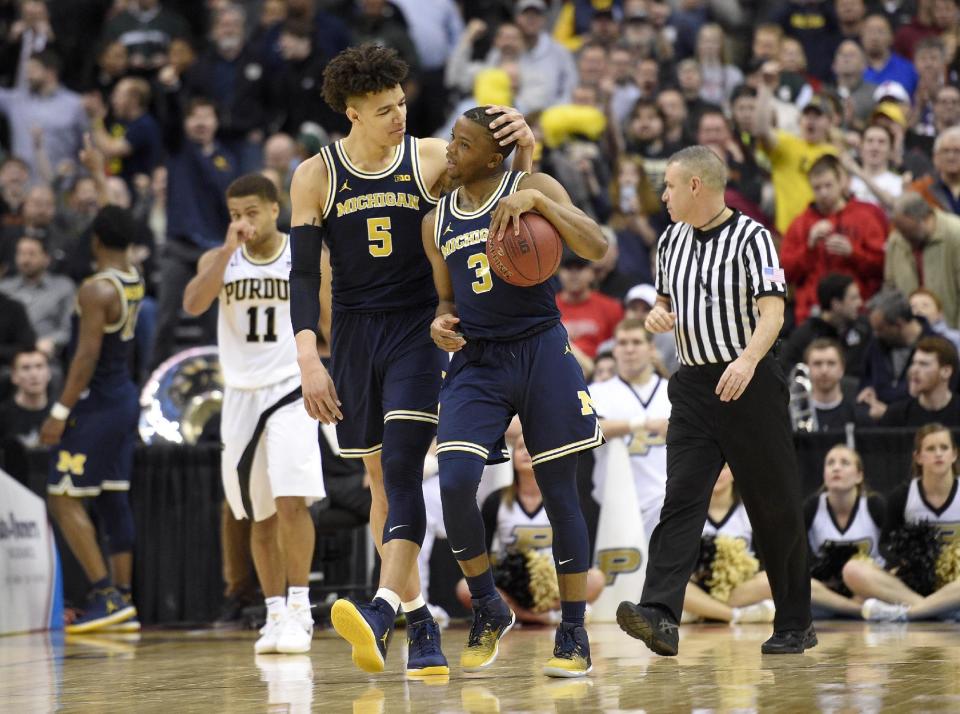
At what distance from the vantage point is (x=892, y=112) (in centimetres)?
1327

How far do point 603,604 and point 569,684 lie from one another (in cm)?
433

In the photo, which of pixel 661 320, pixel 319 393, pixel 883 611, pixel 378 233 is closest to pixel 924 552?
pixel 883 611

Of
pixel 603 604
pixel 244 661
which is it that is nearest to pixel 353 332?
pixel 244 661

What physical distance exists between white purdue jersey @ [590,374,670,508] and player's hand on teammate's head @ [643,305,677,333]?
11.5ft

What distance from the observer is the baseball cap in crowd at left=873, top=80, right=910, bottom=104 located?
1373 centimetres

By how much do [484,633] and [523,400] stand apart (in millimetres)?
914

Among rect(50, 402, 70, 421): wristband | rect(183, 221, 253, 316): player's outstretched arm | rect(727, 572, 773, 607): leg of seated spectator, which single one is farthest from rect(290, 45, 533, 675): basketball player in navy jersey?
rect(50, 402, 70, 421): wristband

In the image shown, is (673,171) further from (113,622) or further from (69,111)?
(69,111)

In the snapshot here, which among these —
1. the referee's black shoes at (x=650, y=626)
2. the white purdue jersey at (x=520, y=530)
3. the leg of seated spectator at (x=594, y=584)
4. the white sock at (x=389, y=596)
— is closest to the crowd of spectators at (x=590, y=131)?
the white purdue jersey at (x=520, y=530)

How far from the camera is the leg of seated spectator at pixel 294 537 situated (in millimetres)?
7746

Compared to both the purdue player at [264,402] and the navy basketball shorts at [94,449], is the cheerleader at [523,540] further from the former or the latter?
the navy basketball shorts at [94,449]

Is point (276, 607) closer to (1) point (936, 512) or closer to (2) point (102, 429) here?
(2) point (102, 429)

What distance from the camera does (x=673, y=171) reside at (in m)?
6.58

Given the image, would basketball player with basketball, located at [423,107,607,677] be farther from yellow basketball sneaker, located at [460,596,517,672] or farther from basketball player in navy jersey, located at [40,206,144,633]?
basketball player in navy jersey, located at [40,206,144,633]
